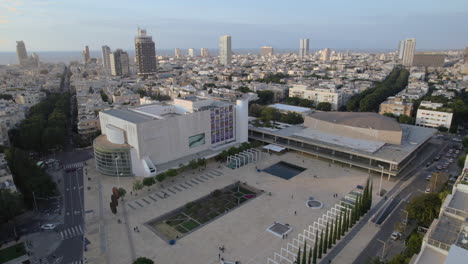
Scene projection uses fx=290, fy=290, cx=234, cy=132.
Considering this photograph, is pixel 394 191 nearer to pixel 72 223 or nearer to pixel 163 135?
Answer: pixel 163 135

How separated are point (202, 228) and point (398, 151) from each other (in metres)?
31.9

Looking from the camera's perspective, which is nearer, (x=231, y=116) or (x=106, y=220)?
(x=106, y=220)

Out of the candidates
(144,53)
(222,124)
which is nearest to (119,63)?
(144,53)

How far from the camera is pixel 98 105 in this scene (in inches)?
2825

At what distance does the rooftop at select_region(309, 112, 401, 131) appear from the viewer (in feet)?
159

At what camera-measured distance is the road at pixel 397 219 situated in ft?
88.4

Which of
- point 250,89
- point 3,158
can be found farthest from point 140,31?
point 3,158

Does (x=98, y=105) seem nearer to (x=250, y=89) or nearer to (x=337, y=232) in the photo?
(x=250, y=89)

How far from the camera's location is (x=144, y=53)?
160875 mm

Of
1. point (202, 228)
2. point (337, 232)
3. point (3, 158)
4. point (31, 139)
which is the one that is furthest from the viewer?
point (31, 139)

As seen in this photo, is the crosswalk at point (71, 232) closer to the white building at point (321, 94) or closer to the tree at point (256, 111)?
the tree at point (256, 111)

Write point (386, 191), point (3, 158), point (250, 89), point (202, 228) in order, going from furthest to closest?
point (250, 89), point (386, 191), point (3, 158), point (202, 228)

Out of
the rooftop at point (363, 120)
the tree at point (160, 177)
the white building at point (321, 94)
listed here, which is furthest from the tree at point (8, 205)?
the white building at point (321, 94)

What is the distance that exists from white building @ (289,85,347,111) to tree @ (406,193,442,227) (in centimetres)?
5952
